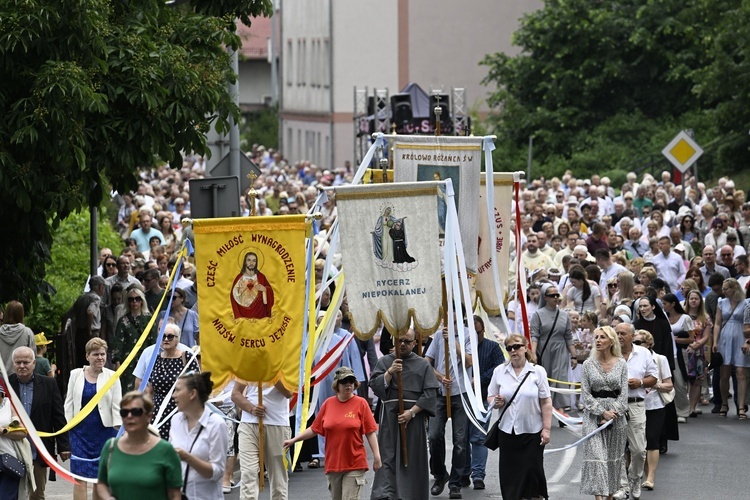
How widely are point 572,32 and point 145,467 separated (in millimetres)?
38781

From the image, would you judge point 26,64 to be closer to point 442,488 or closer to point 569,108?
point 442,488

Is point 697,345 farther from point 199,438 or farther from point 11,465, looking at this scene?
point 199,438

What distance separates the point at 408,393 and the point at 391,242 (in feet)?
4.17

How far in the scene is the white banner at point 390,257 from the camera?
13977 millimetres

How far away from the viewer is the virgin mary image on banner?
1370 cm

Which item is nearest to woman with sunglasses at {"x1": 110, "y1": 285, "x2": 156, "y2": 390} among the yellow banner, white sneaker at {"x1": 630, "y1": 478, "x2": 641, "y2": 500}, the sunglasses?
the yellow banner

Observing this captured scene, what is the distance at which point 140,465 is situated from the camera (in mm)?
9273

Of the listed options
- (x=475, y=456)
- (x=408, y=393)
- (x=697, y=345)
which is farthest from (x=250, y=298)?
(x=697, y=345)

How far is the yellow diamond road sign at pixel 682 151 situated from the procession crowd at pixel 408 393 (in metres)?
3.92

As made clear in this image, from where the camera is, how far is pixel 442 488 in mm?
15719

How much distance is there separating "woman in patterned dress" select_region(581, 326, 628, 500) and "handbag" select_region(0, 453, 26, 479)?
4.71 m

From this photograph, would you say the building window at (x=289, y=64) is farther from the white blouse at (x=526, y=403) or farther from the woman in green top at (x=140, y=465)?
the woman in green top at (x=140, y=465)

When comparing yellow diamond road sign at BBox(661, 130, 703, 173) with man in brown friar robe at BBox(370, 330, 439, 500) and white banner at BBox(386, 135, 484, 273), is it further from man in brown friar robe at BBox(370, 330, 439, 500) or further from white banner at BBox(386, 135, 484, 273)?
man in brown friar robe at BBox(370, 330, 439, 500)

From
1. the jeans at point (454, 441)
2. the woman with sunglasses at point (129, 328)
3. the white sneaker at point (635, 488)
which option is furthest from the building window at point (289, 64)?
the white sneaker at point (635, 488)
